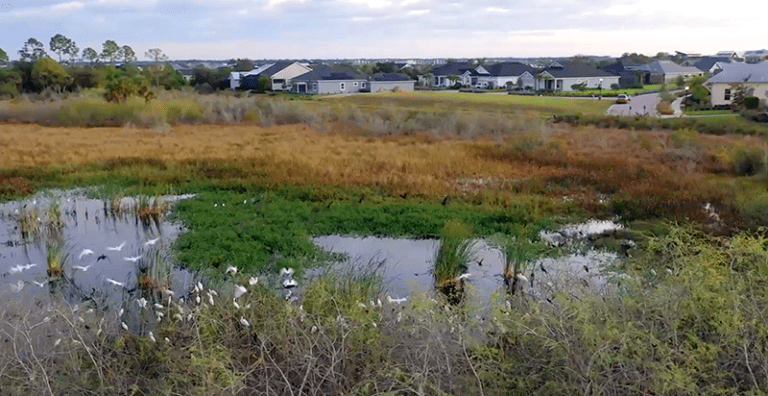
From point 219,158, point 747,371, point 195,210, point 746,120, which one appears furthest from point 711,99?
point 747,371

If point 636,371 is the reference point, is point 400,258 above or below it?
below

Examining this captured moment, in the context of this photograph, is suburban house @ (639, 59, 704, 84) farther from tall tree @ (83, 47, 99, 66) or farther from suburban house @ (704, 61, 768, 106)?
tall tree @ (83, 47, 99, 66)

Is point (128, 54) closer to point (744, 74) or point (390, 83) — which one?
point (390, 83)

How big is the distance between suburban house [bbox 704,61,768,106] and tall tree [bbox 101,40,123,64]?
176ft

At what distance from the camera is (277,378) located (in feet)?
16.0

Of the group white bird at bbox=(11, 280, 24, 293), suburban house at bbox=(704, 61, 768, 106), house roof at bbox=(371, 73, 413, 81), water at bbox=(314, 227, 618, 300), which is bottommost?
water at bbox=(314, 227, 618, 300)

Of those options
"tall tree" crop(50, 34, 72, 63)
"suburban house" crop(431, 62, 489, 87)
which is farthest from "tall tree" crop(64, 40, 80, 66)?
"suburban house" crop(431, 62, 489, 87)

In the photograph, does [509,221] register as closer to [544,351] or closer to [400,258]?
[400,258]

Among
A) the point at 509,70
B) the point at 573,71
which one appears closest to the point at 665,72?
the point at 573,71

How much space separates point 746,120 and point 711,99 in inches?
382

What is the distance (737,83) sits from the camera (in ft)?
123

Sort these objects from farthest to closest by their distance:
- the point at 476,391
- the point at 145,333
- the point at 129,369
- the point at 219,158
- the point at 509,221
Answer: the point at 219,158, the point at 509,221, the point at 145,333, the point at 129,369, the point at 476,391

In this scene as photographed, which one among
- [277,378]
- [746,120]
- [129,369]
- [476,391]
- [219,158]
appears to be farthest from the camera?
[746,120]

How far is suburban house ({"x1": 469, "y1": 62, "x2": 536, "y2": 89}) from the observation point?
62.1m
